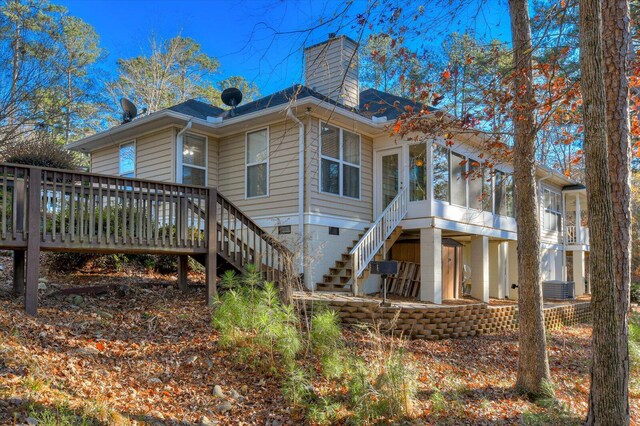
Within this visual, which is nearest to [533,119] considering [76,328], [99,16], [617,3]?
[617,3]

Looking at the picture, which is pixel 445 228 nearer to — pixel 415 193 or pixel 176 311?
pixel 415 193

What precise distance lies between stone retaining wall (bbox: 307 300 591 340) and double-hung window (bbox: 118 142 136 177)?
7653 millimetres

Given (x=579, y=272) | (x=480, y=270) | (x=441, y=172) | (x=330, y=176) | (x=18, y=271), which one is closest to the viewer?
(x=18, y=271)

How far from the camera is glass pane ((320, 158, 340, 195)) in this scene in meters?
11.2

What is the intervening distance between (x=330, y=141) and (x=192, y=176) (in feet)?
11.7

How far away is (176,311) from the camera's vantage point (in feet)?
24.2

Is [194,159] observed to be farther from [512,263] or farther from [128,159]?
[512,263]

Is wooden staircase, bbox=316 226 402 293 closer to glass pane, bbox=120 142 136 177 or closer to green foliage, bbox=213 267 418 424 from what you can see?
green foliage, bbox=213 267 418 424

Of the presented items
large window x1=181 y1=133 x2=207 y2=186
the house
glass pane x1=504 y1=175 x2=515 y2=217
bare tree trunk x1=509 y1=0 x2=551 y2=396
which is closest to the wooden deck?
the house

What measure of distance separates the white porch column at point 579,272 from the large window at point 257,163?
15.4 metres

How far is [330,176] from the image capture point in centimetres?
1143

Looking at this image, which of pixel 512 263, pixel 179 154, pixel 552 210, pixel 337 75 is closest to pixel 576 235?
pixel 552 210

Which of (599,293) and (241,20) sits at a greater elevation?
(241,20)

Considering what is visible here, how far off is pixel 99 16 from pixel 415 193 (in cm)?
1976
